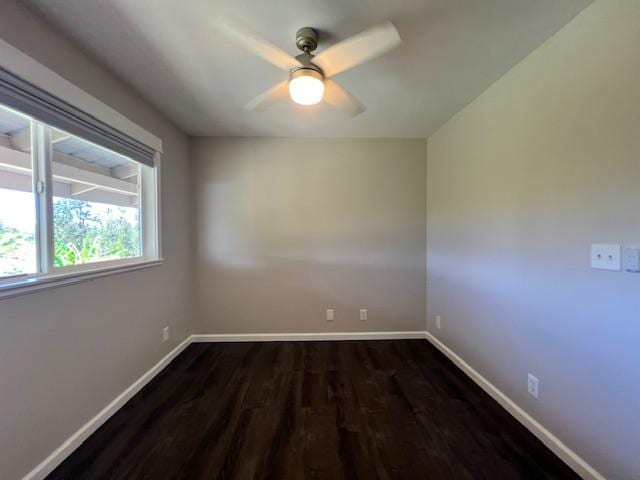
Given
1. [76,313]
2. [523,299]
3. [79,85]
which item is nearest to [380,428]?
[523,299]

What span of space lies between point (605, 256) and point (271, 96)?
193cm

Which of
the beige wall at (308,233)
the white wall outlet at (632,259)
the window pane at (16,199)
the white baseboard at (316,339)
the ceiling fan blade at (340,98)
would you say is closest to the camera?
the white wall outlet at (632,259)

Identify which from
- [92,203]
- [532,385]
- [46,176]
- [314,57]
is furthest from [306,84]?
[532,385]

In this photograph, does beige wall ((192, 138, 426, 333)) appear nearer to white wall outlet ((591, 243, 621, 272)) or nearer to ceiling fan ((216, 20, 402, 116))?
Answer: ceiling fan ((216, 20, 402, 116))

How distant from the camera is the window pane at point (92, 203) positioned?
1602 millimetres

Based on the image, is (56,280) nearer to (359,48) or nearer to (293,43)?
(293,43)

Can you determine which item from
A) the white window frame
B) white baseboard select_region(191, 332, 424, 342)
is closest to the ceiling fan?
the white window frame

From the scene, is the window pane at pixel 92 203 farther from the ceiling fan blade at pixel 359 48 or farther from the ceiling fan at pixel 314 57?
the ceiling fan blade at pixel 359 48

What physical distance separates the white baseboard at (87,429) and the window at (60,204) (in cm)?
92

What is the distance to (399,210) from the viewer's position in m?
3.17

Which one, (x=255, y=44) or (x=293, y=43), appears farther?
(x=293, y=43)

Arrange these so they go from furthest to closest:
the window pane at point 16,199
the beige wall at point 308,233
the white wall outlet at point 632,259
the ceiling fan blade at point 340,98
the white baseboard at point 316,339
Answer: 1. the beige wall at point 308,233
2. the ceiling fan blade at point 340,98
3. the white baseboard at point 316,339
4. the window pane at point 16,199
5. the white wall outlet at point 632,259

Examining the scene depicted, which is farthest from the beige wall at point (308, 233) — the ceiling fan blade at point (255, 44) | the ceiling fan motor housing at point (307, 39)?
the ceiling fan blade at point (255, 44)

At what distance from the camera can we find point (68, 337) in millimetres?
1541
